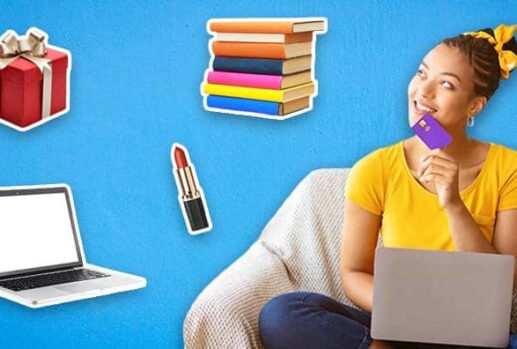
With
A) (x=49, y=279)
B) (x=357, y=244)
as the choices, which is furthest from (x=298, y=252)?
(x=49, y=279)

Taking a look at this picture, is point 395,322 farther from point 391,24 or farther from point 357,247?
point 391,24

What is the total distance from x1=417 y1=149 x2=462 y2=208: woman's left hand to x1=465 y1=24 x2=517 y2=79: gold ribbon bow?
0.27 m

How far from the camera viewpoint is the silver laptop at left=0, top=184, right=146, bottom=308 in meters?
2.54

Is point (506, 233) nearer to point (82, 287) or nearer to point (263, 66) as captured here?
point (263, 66)

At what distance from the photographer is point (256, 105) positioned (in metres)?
2.72

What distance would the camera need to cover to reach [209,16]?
2.76 meters

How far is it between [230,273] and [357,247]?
1.10 ft

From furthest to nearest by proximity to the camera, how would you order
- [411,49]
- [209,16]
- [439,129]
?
[209,16] < [411,49] < [439,129]

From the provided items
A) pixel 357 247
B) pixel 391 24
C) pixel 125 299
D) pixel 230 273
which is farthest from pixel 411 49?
pixel 125 299

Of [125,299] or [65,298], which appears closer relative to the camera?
[65,298]

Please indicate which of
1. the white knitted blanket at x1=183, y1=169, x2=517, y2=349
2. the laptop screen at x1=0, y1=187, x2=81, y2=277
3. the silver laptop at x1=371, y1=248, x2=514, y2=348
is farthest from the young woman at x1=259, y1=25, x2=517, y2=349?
the laptop screen at x1=0, y1=187, x2=81, y2=277

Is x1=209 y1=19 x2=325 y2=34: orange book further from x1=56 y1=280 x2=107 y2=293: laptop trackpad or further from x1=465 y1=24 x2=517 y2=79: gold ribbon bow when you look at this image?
x1=56 y1=280 x2=107 y2=293: laptop trackpad

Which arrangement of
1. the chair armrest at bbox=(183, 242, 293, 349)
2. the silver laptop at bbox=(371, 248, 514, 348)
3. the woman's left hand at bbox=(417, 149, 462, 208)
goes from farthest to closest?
the woman's left hand at bbox=(417, 149, 462, 208) < the chair armrest at bbox=(183, 242, 293, 349) < the silver laptop at bbox=(371, 248, 514, 348)

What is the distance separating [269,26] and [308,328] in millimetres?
921
